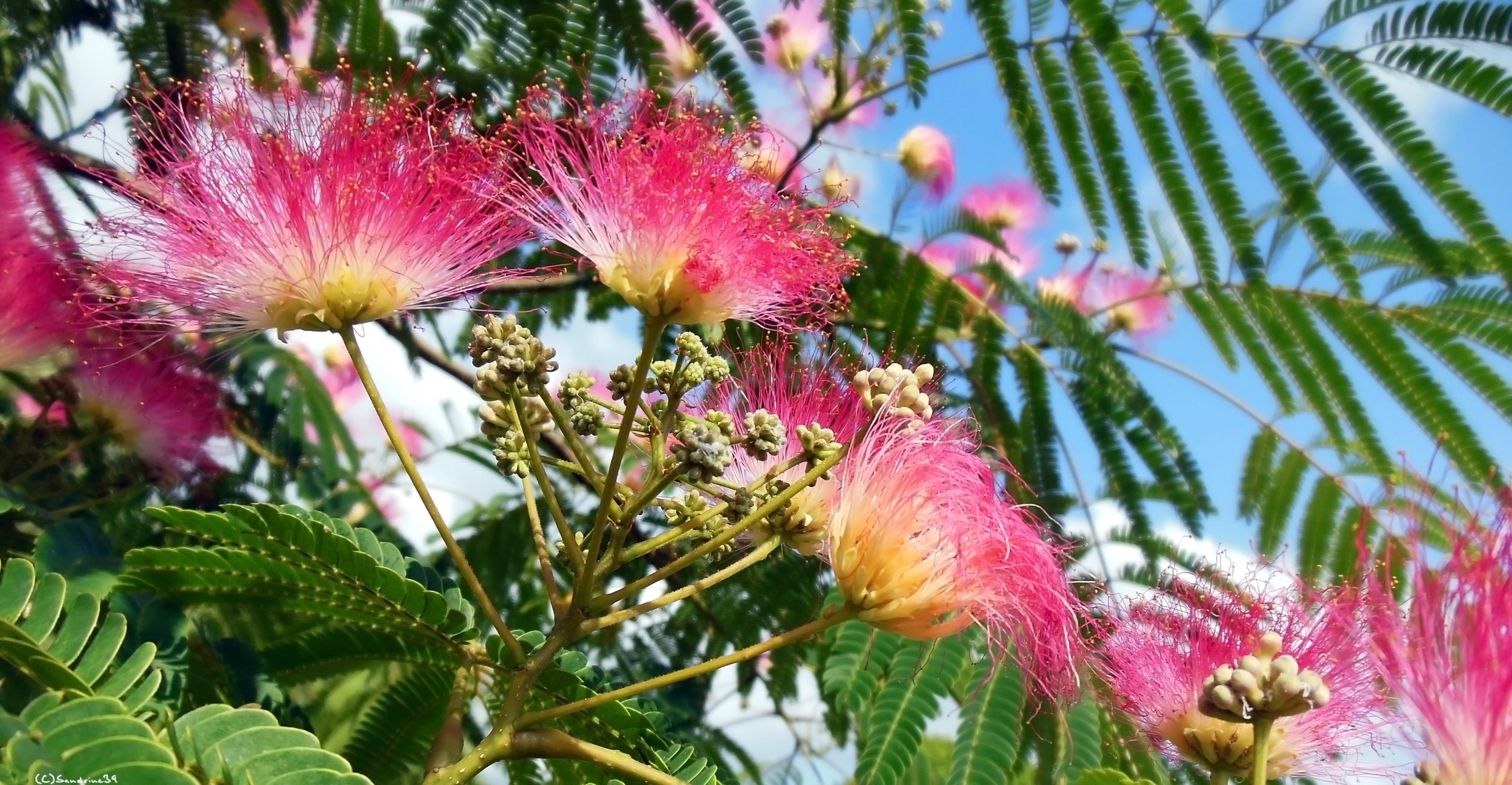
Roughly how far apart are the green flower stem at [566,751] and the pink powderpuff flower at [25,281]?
1.36 metres

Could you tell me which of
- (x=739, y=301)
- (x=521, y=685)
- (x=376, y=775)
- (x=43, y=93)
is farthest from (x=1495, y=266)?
(x=43, y=93)

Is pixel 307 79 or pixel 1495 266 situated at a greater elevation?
pixel 307 79

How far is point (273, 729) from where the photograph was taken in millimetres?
1109

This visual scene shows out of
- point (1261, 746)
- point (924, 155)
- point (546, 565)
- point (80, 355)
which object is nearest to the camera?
point (1261, 746)

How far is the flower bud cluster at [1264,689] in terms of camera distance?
3.75 ft

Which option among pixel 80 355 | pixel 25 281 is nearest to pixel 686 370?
pixel 25 281

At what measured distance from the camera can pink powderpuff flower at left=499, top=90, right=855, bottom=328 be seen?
1480 mm

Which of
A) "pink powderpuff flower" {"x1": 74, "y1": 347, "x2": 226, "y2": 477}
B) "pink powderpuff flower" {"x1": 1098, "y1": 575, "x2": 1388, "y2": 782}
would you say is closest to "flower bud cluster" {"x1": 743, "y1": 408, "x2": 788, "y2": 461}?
"pink powderpuff flower" {"x1": 1098, "y1": 575, "x2": 1388, "y2": 782}

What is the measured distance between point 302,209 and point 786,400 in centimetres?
78

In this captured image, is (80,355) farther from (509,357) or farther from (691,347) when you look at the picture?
(691,347)

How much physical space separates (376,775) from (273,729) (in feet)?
3.41

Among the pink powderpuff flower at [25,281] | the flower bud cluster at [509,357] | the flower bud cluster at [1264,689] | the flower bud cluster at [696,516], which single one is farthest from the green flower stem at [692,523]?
the pink powderpuff flower at [25,281]

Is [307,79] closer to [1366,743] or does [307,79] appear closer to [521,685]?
[521,685]

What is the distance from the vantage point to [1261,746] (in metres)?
1.14
